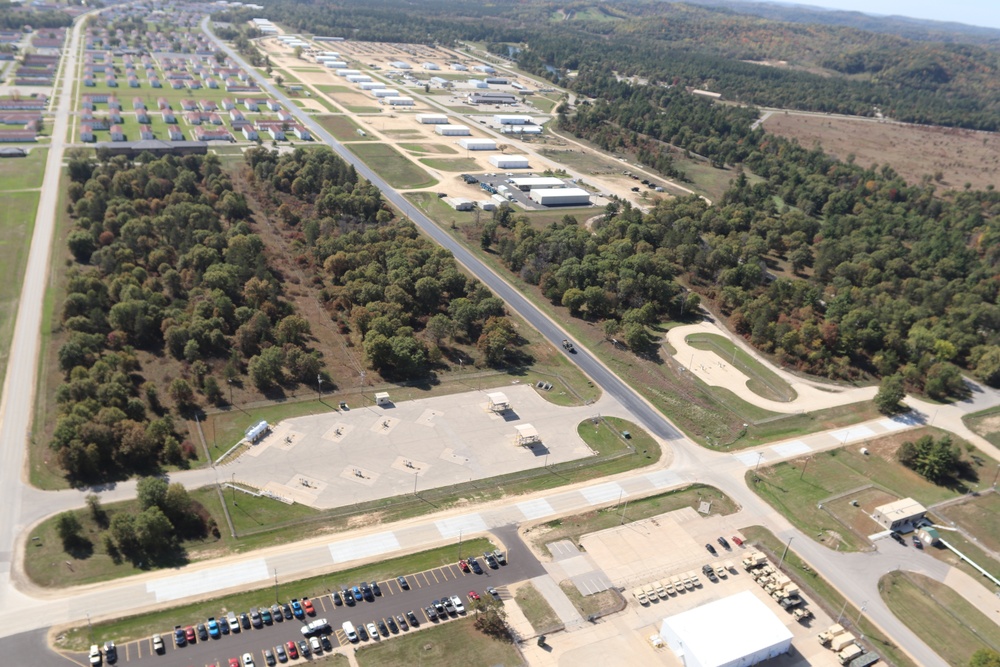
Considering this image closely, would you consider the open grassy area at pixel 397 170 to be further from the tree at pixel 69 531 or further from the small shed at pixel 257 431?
the tree at pixel 69 531

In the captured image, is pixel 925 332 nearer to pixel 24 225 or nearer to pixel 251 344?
pixel 251 344

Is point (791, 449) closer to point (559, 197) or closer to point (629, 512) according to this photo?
point (629, 512)

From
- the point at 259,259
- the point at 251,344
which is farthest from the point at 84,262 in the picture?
the point at 251,344

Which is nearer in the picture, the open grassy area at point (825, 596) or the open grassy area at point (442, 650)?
the open grassy area at point (442, 650)

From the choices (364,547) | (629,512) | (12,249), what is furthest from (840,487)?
(12,249)

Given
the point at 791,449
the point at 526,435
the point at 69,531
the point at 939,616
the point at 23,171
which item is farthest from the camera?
the point at 23,171

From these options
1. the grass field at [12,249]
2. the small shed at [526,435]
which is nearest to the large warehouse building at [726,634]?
the small shed at [526,435]
